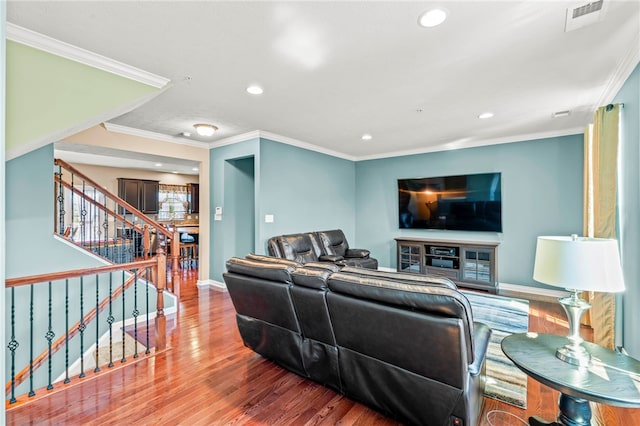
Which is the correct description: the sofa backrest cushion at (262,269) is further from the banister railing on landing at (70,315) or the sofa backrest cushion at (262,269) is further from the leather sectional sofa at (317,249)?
the leather sectional sofa at (317,249)

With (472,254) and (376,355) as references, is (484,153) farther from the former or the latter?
(376,355)

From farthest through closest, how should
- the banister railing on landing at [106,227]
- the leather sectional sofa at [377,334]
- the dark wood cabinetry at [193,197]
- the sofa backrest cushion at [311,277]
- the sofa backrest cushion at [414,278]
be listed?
the dark wood cabinetry at [193,197]
the banister railing on landing at [106,227]
the sofa backrest cushion at [311,277]
the sofa backrest cushion at [414,278]
the leather sectional sofa at [377,334]

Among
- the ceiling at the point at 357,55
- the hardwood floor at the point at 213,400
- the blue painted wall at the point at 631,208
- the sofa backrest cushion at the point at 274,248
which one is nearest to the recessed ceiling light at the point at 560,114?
the ceiling at the point at 357,55

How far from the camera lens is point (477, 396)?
5.76ft

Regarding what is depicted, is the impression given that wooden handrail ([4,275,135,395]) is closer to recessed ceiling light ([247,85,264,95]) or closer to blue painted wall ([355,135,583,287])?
recessed ceiling light ([247,85,264,95])

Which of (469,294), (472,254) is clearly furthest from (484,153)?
(469,294)

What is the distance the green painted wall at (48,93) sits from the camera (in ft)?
7.13

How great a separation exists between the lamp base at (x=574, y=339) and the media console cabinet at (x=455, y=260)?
3607 mm

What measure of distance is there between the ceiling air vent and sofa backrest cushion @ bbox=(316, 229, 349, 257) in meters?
4.16

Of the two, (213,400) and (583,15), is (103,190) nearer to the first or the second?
(213,400)

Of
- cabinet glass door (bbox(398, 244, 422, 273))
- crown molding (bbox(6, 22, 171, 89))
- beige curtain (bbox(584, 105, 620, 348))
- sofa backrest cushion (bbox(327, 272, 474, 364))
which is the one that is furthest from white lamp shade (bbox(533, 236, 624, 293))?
cabinet glass door (bbox(398, 244, 422, 273))

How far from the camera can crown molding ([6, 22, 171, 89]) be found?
2087 millimetres

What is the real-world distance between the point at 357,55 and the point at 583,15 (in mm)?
1486

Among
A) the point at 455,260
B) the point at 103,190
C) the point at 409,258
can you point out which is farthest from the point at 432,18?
the point at 409,258
